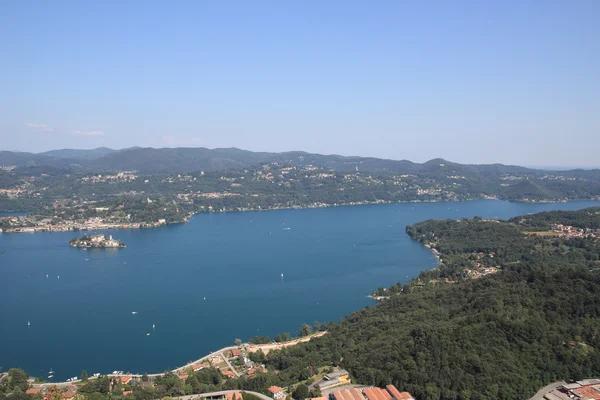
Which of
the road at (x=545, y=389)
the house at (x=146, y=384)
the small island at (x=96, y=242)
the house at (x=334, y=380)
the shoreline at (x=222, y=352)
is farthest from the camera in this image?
the small island at (x=96, y=242)

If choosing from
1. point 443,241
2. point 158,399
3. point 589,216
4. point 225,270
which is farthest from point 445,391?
point 589,216

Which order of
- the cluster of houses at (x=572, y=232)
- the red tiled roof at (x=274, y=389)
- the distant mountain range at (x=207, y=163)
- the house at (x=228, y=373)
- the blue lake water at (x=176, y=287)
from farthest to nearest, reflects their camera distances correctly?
the distant mountain range at (x=207, y=163) → the cluster of houses at (x=572, y=232) → the blue lake water at (x=176, y=287) → the house at (x=228, y=373) → the red tiled roof at (x=274, y=389)

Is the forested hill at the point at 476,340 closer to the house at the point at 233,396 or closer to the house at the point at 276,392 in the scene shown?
the house at the point at 276,392

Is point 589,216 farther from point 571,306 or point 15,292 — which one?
point 15,292

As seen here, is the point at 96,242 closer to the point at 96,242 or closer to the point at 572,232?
the point at 96,242

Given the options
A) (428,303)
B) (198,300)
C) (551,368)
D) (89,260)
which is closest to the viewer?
(551,368)

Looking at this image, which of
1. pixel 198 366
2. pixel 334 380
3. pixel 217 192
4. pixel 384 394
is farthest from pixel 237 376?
pixel 217 192

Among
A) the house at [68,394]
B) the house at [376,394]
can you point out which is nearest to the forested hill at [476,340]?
the house at [376,394]
